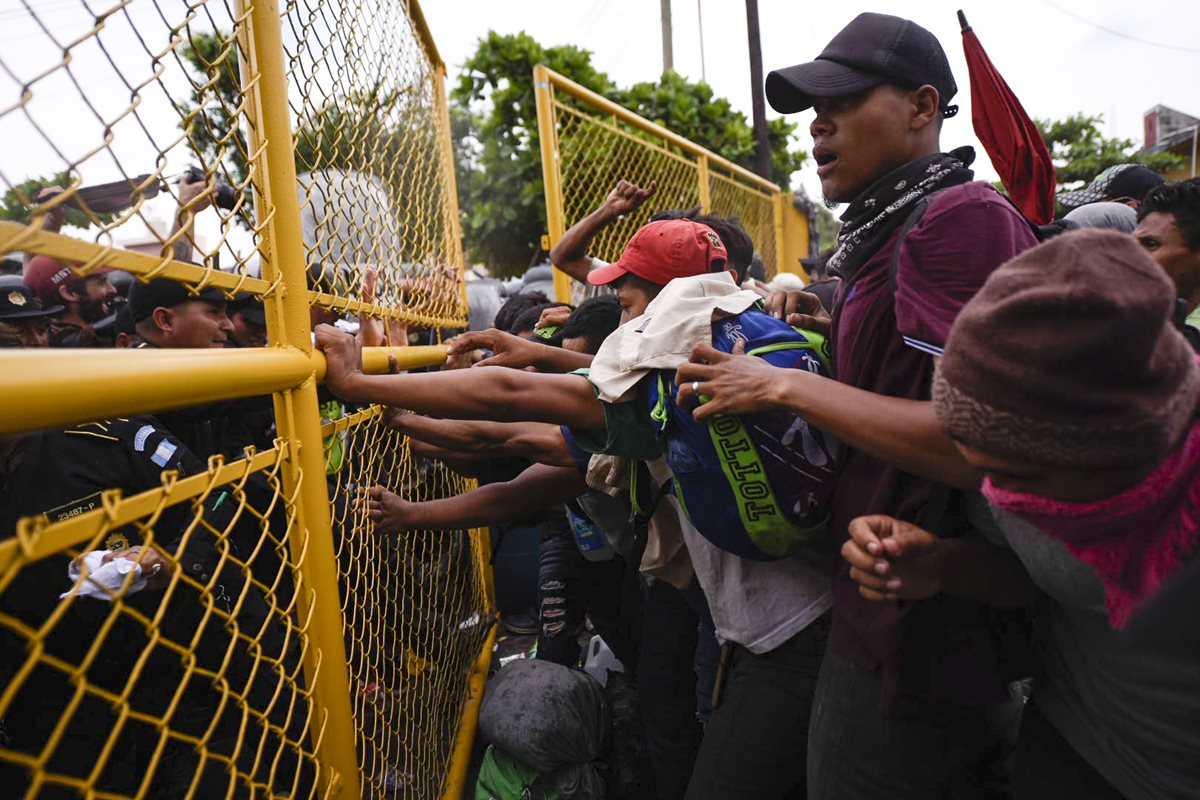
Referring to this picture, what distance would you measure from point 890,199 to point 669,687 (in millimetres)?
1806

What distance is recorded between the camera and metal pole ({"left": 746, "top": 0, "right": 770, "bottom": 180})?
947cm

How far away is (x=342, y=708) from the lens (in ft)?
4.70

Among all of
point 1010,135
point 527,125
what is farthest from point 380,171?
point 527,125

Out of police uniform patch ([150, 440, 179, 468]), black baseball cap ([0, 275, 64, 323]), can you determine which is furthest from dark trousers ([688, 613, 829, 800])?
black baseball cap ([0, 275, 64, 323])

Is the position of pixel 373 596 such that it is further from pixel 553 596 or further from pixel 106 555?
pixel 553 596

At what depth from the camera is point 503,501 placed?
2.54 metres

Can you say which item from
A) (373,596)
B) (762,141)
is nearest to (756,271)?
(373,596)

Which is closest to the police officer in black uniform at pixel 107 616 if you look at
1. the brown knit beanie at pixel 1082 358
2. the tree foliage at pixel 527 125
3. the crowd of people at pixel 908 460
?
the crowd of people at pixel 908 460

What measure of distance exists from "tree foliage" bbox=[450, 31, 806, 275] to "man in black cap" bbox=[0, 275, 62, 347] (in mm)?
4780

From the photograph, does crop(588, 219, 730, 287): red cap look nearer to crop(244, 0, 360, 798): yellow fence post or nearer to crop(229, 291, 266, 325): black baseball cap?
crop(244, 0, 360, 798): yellow fence post

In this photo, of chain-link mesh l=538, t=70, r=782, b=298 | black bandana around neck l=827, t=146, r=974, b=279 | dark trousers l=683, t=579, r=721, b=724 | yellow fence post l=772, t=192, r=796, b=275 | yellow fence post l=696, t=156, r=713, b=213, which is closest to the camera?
black bandana around neck l=827, t=146, r=974, b=279

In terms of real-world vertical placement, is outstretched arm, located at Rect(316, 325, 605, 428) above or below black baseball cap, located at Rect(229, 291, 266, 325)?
above

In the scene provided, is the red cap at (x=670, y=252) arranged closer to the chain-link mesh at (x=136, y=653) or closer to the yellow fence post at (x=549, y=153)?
the chain-link mesh at (x=136, y=653)

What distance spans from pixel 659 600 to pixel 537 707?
23.5 inches
